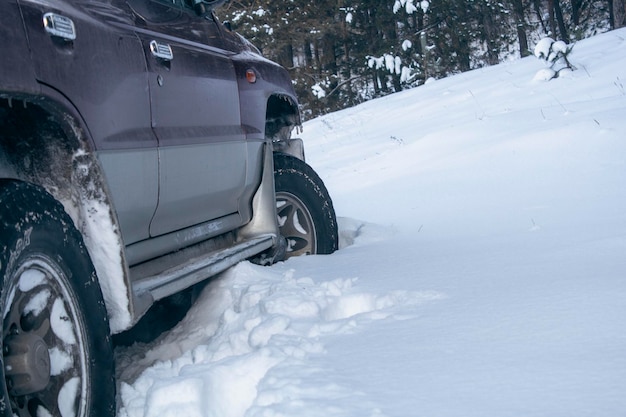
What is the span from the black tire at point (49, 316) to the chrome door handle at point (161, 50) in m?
0.95

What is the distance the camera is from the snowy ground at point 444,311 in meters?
2.15

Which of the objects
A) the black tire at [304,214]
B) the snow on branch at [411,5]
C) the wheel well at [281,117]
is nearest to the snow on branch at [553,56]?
the wheel well at [281,117]

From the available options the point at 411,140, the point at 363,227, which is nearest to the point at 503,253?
the point at 363,227

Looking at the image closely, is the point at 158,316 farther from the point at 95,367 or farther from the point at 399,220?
the point at 399,220

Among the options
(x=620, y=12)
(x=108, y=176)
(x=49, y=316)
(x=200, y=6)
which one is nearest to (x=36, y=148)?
(x=108, y=176)

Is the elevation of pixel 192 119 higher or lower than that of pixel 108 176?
higher

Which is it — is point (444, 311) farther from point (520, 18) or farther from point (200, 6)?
point (520, 18)

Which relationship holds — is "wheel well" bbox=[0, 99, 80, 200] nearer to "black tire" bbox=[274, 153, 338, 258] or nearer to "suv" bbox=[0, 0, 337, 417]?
"suv" bbox=[0, 0, 337, 417]

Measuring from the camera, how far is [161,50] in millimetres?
3059

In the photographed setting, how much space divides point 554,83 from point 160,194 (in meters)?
7.33

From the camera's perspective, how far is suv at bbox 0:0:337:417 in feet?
6.97

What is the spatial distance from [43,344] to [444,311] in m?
1.45

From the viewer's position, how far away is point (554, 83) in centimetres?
926

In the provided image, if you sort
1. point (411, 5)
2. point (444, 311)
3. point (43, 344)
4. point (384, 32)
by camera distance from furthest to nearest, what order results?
point (384, 32) → point (411, 5) → point (444, 311) → point (43, 344)
